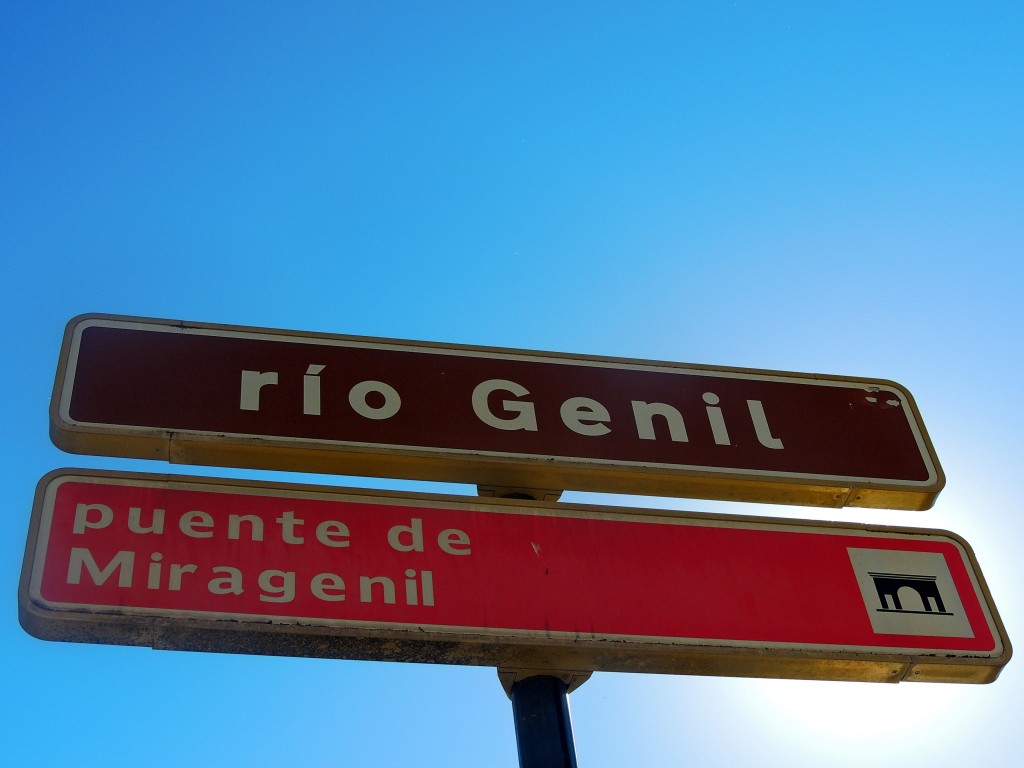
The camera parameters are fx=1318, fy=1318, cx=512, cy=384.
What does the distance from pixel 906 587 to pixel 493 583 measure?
115 centimetres

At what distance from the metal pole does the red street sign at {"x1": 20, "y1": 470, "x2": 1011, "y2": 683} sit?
101 mm

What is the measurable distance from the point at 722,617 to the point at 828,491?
68 cm

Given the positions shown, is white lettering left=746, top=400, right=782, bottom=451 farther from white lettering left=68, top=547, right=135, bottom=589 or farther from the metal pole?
white lettering left=68, top=547, right=135, bottom=589

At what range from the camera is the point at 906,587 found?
3.53 metres

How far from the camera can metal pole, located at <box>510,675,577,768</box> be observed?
309 cm

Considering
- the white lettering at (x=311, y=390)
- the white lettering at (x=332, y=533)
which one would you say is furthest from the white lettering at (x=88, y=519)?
the white lettering at (x=311, y=390)

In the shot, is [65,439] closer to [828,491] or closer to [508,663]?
[508,663]

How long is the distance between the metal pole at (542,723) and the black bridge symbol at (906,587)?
0.89 meters

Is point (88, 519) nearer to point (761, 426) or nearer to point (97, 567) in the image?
point (97, 567)

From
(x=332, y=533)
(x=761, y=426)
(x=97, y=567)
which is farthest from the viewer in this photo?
(x=761, y=426)

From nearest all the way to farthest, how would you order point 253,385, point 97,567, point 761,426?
point 97,567, point 253,385, point 761,426

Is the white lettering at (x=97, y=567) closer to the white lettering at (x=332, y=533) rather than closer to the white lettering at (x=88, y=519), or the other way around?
the white lettering at (x=88, y=519)

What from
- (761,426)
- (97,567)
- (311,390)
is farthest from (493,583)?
(761,426)

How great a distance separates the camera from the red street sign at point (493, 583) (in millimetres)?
2980
